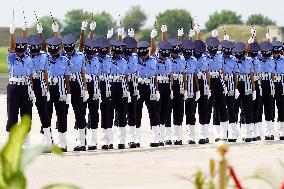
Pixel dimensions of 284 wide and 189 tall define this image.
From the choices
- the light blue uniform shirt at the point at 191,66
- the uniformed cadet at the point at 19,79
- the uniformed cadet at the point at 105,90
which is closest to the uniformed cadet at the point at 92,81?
the uniformed cadet at the point at 105,90

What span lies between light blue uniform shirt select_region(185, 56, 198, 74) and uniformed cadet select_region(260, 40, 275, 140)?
176 cm

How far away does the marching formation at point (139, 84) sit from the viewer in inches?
645

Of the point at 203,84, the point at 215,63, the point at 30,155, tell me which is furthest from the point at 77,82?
the point at 30,155

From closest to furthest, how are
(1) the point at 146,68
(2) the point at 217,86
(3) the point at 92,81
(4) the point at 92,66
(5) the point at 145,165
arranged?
(5) the point at 145,165 < (4) the point at 92,66 < (3) the point at 92,81 < (1) the point at 146,68 < (2) the point at 217,86

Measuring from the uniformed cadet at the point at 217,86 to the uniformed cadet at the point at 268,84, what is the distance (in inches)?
40.8

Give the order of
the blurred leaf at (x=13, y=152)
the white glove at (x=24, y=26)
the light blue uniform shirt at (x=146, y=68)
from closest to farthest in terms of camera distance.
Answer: the blurred leaf at (x=13, y=152) < the white glove at (x=24, y=26) < the light blue uniform shirt at (x=146, y=68)

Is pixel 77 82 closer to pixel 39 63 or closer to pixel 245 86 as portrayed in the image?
pixel 39 63

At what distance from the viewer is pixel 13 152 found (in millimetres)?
3199

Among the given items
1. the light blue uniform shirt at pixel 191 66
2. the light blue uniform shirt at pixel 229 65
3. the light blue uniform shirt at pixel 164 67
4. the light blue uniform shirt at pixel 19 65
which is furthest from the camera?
the light blue uniform shirt at pixel 229 65

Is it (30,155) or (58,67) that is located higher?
(58,67)

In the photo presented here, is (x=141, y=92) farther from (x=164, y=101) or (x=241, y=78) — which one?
(x=241, y=78)

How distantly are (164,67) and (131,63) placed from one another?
787 millimetres

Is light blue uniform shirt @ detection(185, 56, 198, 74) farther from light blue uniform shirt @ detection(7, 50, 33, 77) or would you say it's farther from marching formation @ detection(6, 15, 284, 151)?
light blue uniform shirt @ detection(7, 50, 33, 77)

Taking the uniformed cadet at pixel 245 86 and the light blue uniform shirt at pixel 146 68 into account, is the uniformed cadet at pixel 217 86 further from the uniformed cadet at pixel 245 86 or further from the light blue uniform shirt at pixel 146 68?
the light blue uniform shirt at pixel 146 68
